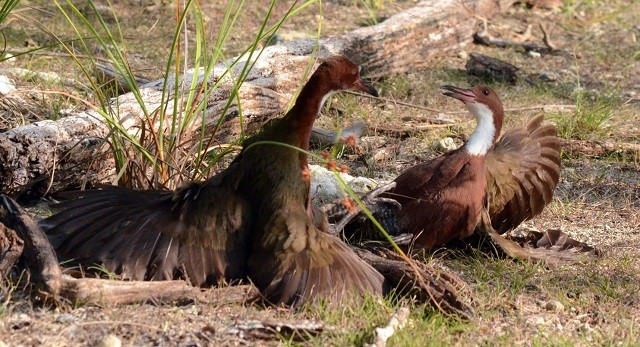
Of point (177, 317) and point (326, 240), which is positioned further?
point (326, 240)

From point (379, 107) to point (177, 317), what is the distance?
3.19 meters

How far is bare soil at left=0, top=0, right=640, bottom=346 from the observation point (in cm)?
324

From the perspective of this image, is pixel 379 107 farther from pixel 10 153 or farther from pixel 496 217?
pixel 10 153

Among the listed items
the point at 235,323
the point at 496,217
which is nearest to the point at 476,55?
the point at 496,217

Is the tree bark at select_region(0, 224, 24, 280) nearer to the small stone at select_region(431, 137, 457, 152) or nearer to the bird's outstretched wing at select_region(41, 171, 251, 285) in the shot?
the bird's outstretched wing at select_region(41, 171, 251, 285)

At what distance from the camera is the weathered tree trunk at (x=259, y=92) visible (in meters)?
4.35

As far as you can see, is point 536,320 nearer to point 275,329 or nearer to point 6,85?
point 275,329

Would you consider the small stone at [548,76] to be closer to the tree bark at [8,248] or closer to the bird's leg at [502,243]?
the bird's leg at [502,243]

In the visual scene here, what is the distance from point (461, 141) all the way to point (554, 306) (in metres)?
2.19

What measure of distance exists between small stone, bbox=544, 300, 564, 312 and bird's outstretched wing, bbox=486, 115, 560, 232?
3.02 feet

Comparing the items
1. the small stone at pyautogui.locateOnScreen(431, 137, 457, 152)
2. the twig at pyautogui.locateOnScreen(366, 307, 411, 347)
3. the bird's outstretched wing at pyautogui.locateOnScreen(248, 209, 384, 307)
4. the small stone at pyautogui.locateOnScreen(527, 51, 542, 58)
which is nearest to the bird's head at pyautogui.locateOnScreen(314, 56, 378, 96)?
the bird's outstretched wing at pyautogui.locateOnScreen(248, 209, 384, 307)

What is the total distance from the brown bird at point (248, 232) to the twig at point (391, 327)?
241 millimetres

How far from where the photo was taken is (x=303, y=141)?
374 cm

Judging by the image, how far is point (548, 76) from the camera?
23.7ft
